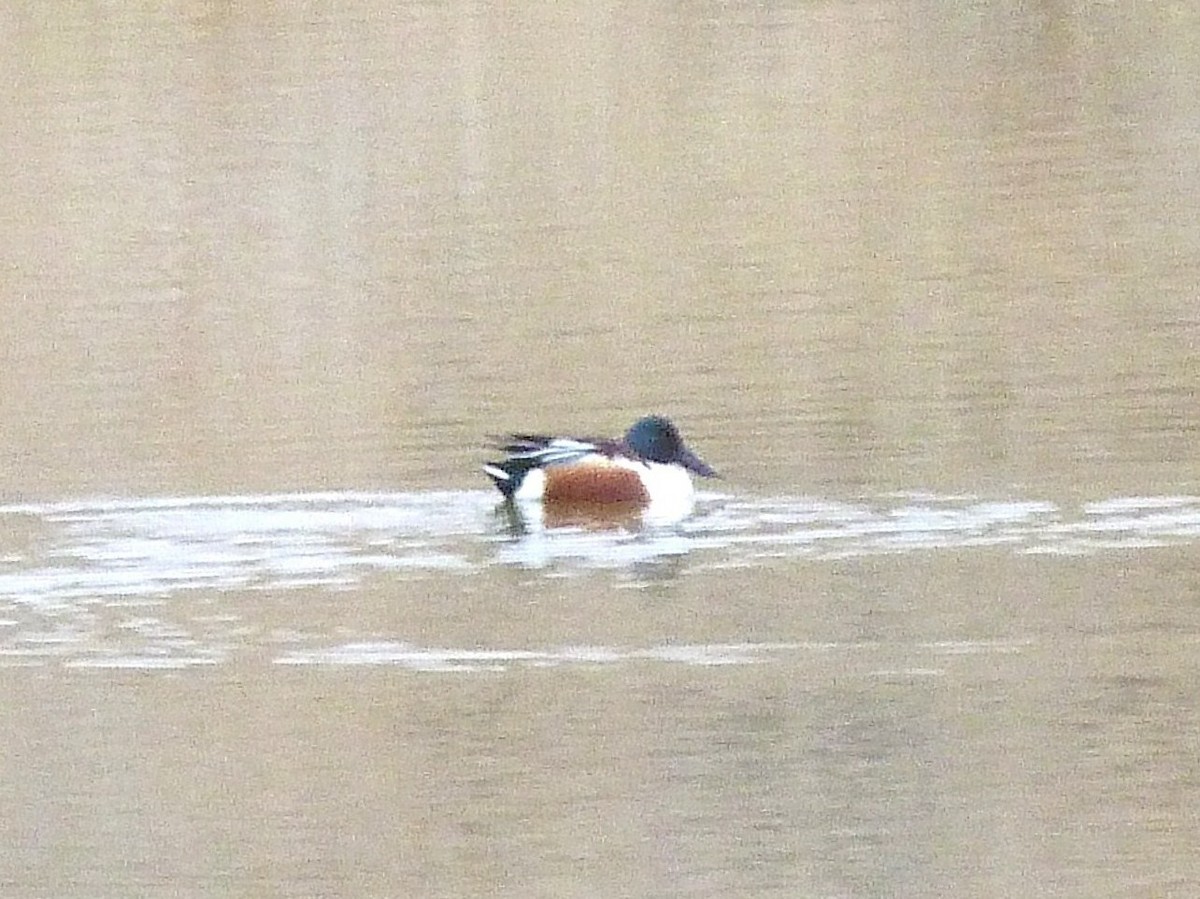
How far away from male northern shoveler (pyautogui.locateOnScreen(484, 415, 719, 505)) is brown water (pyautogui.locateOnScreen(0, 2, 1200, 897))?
0.14 meters

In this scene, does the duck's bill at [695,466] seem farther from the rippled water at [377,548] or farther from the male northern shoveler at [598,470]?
the rippled water at [377,548]

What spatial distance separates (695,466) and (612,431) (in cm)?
132

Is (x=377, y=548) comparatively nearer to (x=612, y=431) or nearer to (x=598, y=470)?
(x=598, y=470)

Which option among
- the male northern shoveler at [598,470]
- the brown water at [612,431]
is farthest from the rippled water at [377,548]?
the male northern shoveler at [598,470]

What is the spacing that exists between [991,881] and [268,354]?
7217mm

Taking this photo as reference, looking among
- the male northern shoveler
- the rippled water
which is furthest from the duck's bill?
the rippled water

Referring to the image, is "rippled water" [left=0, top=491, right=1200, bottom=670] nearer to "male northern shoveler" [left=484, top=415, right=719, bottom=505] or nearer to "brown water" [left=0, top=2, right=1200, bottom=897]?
"brown water" [left=0, top=2, right=1200, bottom=897]

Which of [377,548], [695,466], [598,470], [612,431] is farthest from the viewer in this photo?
[612,431]

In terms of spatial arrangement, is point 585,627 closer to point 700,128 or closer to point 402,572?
point 402,572

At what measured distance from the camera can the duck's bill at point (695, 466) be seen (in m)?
10.6

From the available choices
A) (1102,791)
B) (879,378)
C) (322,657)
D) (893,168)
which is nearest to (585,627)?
(322,657)

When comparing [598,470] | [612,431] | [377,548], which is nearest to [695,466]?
[598,470]

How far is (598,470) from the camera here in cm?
1047

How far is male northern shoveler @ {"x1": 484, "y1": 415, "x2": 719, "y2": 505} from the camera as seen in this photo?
1030cm
